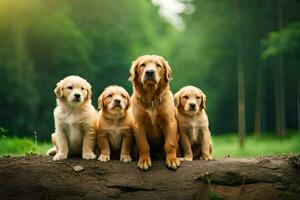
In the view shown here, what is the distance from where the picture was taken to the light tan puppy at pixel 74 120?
6.47 m

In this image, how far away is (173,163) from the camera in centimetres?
630

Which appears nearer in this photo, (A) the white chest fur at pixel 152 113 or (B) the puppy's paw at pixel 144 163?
(B) the puppy's paw at pixel 144 163

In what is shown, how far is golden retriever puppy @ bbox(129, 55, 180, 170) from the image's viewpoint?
249 inches

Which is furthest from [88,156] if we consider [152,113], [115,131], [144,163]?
[152,113]

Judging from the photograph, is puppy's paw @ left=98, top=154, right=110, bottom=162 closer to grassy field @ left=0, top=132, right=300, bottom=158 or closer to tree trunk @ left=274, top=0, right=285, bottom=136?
grassy field @ left=0, top=132, right=300, bottom=158

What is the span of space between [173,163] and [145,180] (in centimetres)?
40

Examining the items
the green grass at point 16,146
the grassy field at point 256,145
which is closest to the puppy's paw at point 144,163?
the green grass at point 16,146

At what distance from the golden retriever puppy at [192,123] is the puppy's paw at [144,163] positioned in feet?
1.82

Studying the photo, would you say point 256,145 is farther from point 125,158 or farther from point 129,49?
point 125,158

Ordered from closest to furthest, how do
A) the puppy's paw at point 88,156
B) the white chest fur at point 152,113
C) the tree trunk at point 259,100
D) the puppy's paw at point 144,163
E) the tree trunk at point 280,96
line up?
the puppy's paw at point 144,163 < the white chest fur at point 152,113 < the puppy's paw at point 88,156 < the tree trunk at point 280,96 < the tree trunk at point 259,100

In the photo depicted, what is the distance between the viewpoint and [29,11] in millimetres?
16609

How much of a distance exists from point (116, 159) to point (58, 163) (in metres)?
0.77

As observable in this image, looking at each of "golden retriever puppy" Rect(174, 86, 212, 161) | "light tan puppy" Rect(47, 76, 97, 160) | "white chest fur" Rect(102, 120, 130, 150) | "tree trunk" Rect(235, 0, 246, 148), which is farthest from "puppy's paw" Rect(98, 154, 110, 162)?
"tree trunk" Rect(235, 0, 246, 148)

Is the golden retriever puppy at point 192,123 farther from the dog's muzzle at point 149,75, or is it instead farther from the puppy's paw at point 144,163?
the dog's muzzle at point 149,75
